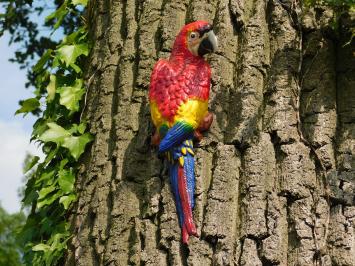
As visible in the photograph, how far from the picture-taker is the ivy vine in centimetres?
329

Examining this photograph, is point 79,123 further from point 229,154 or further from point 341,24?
point 341,24

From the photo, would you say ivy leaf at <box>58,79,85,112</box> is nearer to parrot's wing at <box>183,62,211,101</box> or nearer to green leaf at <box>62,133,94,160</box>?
green leaf at <box>62,133,94,160</box>

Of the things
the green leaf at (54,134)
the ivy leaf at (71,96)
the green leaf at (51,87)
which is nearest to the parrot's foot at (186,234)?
the green leaf at (54,134)

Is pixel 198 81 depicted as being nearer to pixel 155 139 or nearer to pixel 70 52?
pixel 155 139

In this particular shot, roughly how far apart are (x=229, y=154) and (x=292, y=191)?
313 mm

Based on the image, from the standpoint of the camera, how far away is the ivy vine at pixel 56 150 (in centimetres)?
329

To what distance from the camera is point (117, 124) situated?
3191mm

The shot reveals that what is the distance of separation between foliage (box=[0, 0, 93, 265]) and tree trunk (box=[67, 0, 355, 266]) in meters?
0.09

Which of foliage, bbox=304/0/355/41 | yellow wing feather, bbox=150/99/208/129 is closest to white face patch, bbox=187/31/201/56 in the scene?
yellow wing feather, bbox=150/99/208/129

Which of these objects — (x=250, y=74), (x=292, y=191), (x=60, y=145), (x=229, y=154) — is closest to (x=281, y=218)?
(x=292, y=191)

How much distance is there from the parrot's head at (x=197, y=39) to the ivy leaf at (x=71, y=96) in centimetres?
71

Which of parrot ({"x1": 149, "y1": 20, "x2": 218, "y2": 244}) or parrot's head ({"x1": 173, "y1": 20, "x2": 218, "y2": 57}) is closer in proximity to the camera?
parrot ({"x1": 149, "y1": 20, "x2": 218, "y2": 244})

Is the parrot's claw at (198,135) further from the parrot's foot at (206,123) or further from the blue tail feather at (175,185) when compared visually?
the blue tail feather at (175,185)

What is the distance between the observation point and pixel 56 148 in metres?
3.46
